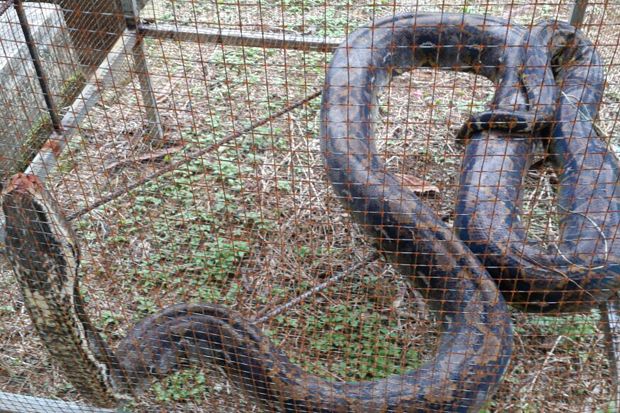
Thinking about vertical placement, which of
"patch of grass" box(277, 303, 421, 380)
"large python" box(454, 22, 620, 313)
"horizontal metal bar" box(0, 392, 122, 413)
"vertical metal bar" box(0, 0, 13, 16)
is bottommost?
"patch of grass" box(277, 303, 421, 380)

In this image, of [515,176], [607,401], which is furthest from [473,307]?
[515,176]

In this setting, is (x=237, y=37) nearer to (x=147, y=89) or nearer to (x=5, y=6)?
(x=147, y=89)

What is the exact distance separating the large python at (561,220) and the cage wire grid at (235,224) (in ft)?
0.50

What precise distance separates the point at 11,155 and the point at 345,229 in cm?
209

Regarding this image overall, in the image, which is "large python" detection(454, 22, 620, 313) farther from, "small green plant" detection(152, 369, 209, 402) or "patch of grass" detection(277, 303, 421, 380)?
"small green plant" detection(152, 369, 209, 402)

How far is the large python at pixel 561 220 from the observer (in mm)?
3096

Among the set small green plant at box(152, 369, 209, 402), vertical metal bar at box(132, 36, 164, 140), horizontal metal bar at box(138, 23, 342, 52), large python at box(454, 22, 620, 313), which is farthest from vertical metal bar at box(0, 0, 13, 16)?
large python at box(454, 22, 620, 313)

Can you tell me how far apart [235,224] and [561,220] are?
188cm

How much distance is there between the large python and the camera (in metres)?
3.10

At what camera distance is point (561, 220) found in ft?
11.5

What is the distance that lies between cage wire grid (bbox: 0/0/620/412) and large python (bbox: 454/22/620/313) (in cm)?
15

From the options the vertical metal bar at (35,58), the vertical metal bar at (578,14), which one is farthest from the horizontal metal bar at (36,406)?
the vertical metal bar at (578,14)

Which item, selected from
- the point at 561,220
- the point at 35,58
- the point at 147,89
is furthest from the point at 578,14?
the point at 35,58

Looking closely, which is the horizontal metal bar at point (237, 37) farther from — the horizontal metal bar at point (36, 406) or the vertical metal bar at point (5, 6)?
the horizontal metal bar at point (36, 406)
